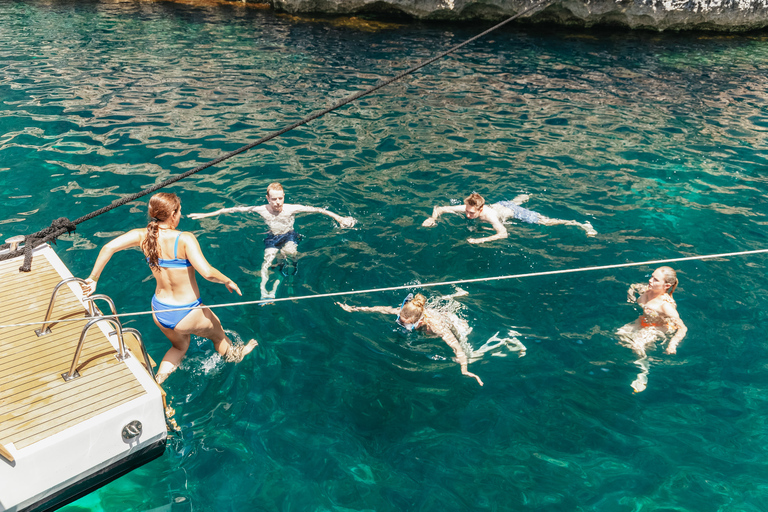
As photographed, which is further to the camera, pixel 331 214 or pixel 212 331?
pixel 331 214

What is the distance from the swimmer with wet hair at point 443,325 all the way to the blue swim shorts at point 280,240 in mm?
1474

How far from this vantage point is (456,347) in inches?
268

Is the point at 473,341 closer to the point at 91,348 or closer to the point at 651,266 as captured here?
the point at 651,266

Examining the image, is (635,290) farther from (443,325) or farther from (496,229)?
(443,325)

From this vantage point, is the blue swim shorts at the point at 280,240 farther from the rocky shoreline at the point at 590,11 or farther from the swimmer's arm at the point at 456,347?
the rocky shoreline at the point at 590,11

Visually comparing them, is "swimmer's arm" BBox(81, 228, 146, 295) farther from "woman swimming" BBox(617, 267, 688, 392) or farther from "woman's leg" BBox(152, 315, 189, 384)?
"woman swimming" BBox(617, 267, 688, 392)

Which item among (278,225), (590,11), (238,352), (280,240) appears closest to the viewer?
(238,352)

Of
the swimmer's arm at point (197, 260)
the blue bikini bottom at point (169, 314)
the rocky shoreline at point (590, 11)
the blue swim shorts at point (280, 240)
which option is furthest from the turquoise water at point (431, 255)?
the rocky shoreline at point (590, 11)

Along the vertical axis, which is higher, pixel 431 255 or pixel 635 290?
pixel 431 255

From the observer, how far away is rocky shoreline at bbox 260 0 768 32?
21.3 metres

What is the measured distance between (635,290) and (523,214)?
2.35 m

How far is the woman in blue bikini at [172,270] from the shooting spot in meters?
5.38

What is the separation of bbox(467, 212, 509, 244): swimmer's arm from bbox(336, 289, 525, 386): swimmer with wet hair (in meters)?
1.71

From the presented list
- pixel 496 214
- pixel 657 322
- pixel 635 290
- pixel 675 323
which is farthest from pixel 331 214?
pixel 675 323
